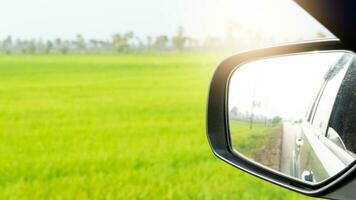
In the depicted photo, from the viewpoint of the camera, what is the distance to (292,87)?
0.71 meters

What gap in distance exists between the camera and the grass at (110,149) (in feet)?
10.2

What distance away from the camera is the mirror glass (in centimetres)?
55

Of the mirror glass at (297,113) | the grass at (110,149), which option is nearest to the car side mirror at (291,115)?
the mirror glass at (297,113)

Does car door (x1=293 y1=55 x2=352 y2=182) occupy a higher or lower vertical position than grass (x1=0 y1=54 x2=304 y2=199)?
higher

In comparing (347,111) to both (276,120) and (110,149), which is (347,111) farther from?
(110,149)

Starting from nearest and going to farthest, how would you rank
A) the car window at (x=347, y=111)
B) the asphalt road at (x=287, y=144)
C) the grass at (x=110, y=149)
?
the car window at (x=347, y=111), the asphalt road at (x=287, y=144), the grass at (x=110, y=149)

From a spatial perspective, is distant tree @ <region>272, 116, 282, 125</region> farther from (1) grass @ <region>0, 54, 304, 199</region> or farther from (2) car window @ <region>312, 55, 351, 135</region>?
(1) grass @ <region>0, 54, 304, 199</region>

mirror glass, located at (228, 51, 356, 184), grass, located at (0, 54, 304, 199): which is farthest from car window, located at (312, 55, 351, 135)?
grass, located at (0, 54, 304, 199)

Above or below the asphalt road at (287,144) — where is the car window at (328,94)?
above

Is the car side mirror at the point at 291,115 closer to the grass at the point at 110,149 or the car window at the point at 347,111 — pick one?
the car window at the point at 347,111

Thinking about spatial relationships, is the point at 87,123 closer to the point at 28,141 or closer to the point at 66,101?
the point at 28,141

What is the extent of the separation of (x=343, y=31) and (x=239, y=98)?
0.38m

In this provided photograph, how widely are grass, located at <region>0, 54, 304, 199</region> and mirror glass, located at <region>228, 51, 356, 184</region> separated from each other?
1943 mm

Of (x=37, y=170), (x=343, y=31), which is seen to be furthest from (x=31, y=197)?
(x=343, y=31)
